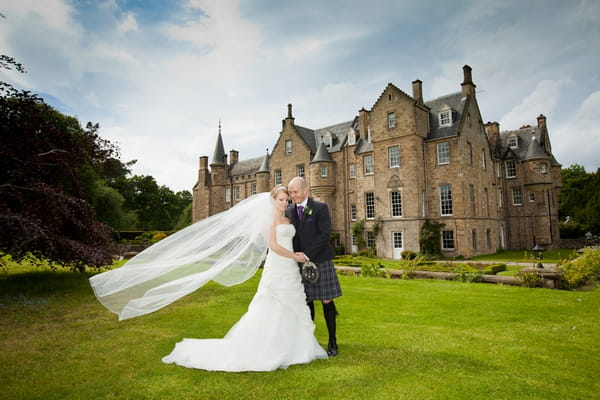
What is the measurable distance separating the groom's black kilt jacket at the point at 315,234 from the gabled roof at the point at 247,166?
125 ft

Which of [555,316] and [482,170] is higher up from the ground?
[482,170]

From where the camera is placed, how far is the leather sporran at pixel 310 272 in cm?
491

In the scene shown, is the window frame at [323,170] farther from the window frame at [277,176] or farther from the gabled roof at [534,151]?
the gabled roof at [534,151]

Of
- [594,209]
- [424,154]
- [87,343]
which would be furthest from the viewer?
[594,209]


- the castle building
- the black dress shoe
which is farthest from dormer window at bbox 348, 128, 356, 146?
the black dress shoe

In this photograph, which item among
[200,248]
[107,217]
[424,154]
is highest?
[424,154]

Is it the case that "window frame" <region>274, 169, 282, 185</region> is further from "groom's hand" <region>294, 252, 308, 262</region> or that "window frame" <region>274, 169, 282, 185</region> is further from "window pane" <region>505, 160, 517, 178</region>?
"groom's hand" <region>294, 252, 308, 262</region>

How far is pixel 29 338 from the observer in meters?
6.11

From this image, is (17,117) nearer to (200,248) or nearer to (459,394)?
(200,248)

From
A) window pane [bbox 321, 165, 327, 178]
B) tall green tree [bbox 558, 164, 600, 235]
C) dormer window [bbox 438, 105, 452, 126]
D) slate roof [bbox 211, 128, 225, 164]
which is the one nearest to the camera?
dormer window [bbox 438, 105, 452, 126]

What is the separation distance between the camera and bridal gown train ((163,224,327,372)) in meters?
4.60

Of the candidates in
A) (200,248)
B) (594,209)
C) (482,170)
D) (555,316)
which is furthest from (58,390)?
(594,209)

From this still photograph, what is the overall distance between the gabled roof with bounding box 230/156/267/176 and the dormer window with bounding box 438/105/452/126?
23316mm

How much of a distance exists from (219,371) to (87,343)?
9.39 feet
